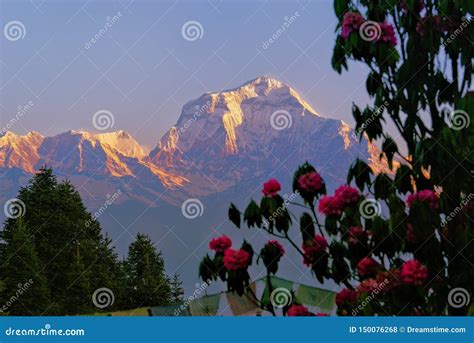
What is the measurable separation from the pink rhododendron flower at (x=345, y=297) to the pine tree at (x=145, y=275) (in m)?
6.91

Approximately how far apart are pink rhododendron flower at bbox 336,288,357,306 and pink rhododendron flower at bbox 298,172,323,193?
89cm

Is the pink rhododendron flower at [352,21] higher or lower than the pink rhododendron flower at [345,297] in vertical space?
higher

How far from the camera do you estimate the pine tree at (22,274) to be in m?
12.0

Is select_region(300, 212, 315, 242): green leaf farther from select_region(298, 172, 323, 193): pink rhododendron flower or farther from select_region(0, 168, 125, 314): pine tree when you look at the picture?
select_region(0, 168, 125, 314): pine tree

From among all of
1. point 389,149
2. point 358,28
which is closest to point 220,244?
point 389,149

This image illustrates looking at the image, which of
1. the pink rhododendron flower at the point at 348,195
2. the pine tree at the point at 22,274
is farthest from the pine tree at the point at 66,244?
the pink rhododendron flower at the point at 348,195

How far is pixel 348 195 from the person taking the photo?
609cm

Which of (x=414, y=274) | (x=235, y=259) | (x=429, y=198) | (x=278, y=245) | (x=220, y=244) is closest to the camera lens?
(x=414, y=274)

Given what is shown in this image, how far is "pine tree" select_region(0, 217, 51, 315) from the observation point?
472 inches

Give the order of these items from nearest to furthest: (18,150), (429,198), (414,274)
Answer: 1. (414,274)
2. (429,198)
3. (18,150)

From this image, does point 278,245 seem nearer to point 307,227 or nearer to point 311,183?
point 307,227

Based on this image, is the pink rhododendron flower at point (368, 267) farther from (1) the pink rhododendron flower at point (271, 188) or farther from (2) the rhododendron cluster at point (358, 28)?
(2) the rhododendron cluster at point (358, 28)

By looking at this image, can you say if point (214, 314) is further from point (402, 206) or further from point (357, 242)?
point (402, 206)

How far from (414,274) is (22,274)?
28.4 ft
